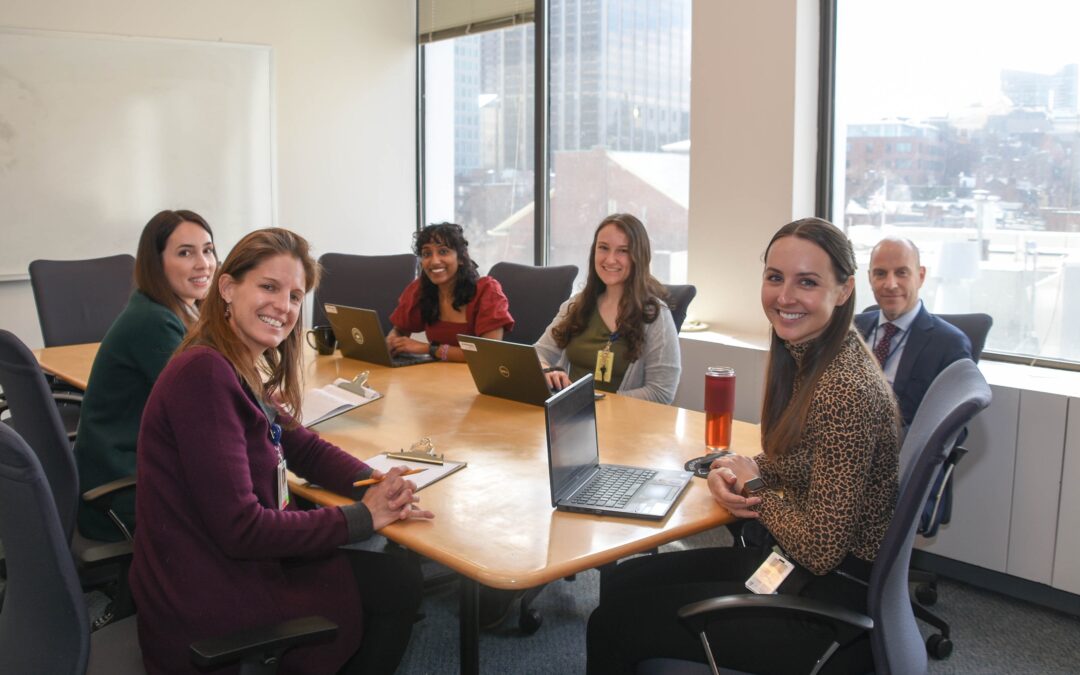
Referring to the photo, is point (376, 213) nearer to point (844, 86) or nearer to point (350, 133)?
point (350, 133)

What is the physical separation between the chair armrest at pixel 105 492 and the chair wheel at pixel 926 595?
2.39 meters

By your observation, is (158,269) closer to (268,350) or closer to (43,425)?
(43,425)

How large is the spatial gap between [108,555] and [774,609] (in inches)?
52.0

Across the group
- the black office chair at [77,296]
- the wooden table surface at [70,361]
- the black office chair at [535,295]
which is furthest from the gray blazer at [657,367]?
the black office chair at [77,296]

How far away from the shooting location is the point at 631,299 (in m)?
3.14

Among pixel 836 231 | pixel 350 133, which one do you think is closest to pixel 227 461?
pixel 836 231

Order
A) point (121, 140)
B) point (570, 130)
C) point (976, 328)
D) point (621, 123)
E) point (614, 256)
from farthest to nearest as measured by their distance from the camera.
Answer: point (570, 130) → point (121, 140) → point (621, 123) → point (614, 256) → point (976, 328)

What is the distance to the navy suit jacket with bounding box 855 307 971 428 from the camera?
2764mm

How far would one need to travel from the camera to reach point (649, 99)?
4699 mm

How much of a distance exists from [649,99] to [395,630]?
346cm

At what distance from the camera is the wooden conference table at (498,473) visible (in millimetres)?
1654

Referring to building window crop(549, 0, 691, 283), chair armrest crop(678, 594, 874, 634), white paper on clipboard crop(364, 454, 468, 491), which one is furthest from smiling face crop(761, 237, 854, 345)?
building window crop(549, 0, 691, 283)

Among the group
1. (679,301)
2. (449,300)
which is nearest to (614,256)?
(679,301)

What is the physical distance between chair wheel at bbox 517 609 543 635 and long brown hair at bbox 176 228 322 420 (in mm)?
1156
